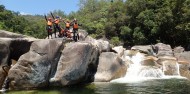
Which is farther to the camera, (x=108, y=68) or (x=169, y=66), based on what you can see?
(x=169, y=66)

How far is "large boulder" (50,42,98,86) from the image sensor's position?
93.4 ft

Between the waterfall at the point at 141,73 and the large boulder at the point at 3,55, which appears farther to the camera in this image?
the waterfall at the point at 141,73

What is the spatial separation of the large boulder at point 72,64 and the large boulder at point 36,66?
2.23 feet

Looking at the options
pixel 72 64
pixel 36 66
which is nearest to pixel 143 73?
pixel 72 64

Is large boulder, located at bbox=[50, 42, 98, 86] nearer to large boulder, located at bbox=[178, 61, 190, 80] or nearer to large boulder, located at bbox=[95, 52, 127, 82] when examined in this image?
large boulder, located at bbox=[95, 52, 127, 82]

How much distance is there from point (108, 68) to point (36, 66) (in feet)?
27.1

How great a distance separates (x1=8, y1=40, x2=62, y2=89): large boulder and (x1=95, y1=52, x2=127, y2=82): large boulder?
19.6ft

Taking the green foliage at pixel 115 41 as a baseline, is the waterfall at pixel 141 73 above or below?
below

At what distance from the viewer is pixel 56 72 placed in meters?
28.8

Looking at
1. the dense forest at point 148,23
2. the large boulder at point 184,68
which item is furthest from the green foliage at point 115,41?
the large boulder at point 184,68

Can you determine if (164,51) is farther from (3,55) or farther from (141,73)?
(3,55)

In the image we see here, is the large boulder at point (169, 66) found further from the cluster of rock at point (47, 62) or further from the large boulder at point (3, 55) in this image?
the large boulder at point (3, 55)

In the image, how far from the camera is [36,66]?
27500 millimetres

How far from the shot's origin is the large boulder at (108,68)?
107 ft
